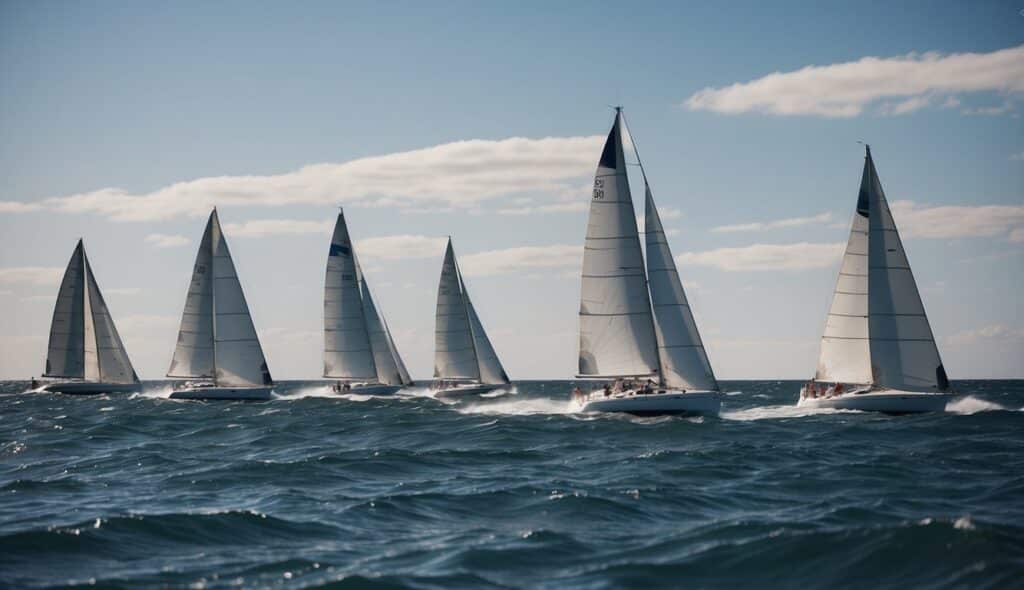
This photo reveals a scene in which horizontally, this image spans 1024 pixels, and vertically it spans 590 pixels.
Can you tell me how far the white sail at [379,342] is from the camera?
243ft

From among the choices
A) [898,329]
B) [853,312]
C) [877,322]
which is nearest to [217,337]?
[853,312]

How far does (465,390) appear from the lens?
70.9 meters

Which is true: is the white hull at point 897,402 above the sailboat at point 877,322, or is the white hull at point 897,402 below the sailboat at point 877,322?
below

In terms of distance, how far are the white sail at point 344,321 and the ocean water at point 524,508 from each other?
32342 mm

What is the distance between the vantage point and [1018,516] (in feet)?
59.4

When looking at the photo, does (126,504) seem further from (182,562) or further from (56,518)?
(182,562)

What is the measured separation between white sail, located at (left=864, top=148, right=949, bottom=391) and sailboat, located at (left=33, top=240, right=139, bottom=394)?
5693 centimetres

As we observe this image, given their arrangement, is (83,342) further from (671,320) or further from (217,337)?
(671,320)

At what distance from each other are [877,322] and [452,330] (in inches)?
1291

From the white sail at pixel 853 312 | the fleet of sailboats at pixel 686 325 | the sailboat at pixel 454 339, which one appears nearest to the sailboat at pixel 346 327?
the sailboat at pixel 454 339

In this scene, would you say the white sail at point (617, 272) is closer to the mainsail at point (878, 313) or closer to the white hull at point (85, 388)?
the mainsail at point (878, 313)

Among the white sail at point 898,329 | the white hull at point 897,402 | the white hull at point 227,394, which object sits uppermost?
the white sail at point 898,329

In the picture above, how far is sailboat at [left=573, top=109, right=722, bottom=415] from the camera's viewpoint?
43.2 m

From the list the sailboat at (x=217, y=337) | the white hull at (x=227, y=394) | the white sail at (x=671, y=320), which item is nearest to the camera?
the white sail at (x=671, y=320)
